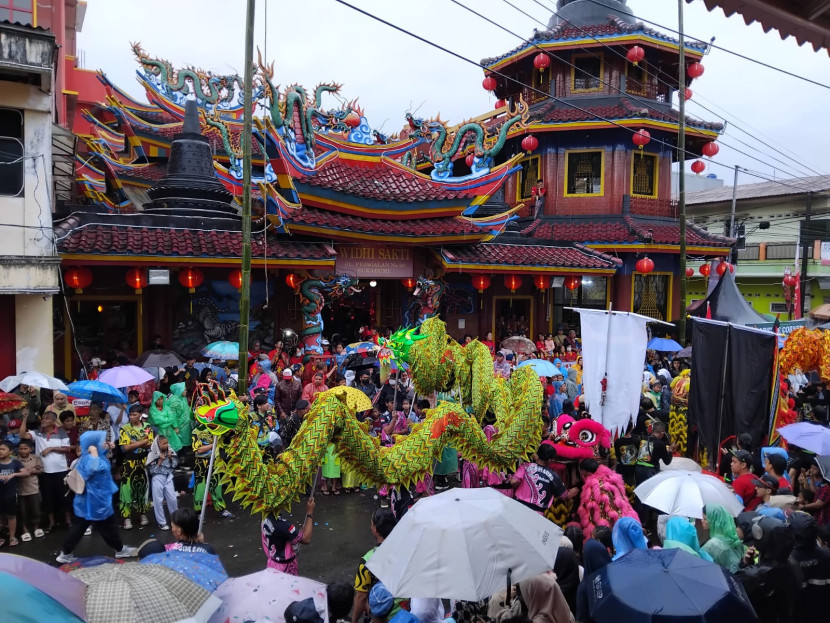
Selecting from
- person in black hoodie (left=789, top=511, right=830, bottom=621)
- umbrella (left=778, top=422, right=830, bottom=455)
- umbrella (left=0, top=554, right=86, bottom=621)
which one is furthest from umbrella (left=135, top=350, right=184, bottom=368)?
person in black hoodie (left=789, top=511, right=830, bottom=621)

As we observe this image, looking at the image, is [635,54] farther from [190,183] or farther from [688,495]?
[688,495]

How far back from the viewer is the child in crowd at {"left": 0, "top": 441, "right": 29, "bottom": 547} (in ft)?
22.9

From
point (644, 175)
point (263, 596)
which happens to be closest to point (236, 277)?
point (263, 596)

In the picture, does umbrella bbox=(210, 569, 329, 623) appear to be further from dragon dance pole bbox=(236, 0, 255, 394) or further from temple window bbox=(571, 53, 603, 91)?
temple window bbox=(571, 53, 603, 91)

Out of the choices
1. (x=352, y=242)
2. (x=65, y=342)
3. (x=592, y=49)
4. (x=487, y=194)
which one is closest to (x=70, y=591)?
(x=65, y=342)

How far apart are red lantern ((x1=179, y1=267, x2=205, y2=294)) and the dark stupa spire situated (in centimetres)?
187

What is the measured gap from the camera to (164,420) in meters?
8.50

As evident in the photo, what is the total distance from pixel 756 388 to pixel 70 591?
833 cm

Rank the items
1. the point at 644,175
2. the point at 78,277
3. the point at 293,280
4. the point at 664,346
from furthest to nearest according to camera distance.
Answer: the point at 644,175, the point at 664,346, the point at 293,280, the point at 78,277

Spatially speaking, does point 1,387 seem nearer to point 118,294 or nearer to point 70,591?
point 118,294

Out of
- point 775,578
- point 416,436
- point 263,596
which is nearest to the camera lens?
point 263,596

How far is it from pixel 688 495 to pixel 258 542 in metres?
4.83

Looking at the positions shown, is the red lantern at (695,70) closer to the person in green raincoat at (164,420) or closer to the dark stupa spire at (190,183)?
the dark stupa spire at (190,183)

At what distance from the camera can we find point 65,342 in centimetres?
1262
